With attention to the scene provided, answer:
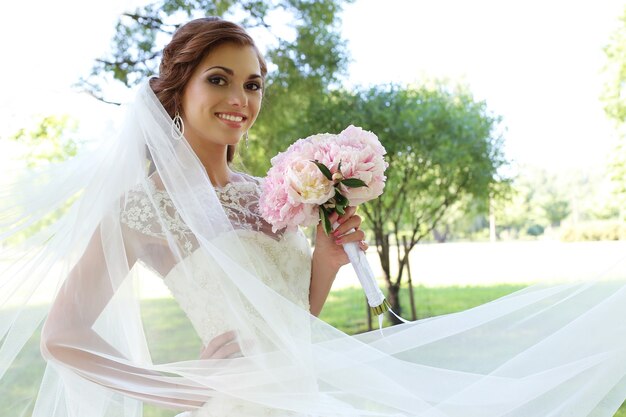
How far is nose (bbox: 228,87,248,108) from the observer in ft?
6.17

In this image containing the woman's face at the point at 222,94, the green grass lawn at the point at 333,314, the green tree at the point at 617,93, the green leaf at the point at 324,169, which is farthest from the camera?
the green tree at the point at 617,93

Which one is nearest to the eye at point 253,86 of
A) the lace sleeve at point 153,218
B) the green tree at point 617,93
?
the lace sleeve at point 153,218

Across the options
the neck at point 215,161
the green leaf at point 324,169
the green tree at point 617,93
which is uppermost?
the green tree at point 617,93

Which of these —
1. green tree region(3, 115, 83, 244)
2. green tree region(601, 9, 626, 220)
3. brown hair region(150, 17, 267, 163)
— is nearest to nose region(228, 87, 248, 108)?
brown hair region(150, 17, 267, 163)

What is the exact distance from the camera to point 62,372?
5.36ft

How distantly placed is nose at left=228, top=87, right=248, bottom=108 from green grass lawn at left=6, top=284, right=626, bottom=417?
1.92 feet

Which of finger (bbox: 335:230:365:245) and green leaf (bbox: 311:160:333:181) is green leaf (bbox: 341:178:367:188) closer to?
green leaf (bbox: 311:160:333:181)

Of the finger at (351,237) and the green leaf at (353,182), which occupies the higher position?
the green leaf at (353,182)

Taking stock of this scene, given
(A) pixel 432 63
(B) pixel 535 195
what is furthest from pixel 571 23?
(B) pixel 535 195

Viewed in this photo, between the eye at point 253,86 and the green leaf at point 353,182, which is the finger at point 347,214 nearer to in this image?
the green leaf at point 353,182

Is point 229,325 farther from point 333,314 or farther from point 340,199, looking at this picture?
point 333,314

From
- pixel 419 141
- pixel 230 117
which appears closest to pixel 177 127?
pixel 230 117

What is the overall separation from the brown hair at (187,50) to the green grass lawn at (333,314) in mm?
598

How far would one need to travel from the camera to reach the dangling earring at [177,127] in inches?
72.1
